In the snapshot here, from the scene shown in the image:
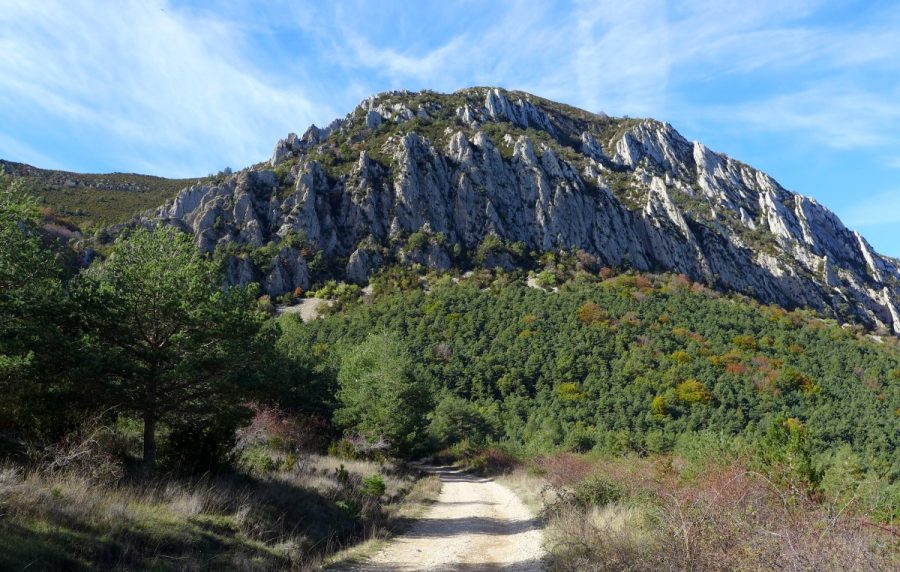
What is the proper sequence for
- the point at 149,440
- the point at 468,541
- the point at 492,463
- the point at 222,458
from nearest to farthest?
the point at 149,440
the point at 468,541
the point at 222,458
the point at 492,463

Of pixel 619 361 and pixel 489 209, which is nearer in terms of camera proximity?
pixel 619 361

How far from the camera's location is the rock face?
2965 inches

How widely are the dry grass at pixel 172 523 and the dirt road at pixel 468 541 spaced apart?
1.09m

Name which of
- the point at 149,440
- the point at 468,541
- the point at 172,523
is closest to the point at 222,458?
the point at 149,440

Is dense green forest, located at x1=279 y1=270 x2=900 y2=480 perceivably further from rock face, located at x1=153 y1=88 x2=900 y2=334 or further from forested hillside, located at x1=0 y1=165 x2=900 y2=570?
forested hillside, located at x1=0 y1=165 x2=900 y2=570

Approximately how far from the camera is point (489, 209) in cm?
8419

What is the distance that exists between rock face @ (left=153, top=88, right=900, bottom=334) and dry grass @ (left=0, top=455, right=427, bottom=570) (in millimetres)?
60592

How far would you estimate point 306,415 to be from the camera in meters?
27.0

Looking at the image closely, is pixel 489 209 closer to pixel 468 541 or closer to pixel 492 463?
pixel 492 463

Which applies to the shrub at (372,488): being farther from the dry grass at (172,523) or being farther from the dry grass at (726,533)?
the dry grass at (726,533)

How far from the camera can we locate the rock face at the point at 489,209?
247 ft

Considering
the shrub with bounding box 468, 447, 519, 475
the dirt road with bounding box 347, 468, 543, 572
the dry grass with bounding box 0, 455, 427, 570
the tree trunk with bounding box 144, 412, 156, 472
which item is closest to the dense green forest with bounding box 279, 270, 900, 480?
the shrub with bounding box 468, 447, 519, 475

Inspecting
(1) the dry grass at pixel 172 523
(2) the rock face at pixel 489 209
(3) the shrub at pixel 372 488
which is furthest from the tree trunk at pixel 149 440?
(2) the rock face at pixel 489 209

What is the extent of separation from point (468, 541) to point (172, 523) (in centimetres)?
610
